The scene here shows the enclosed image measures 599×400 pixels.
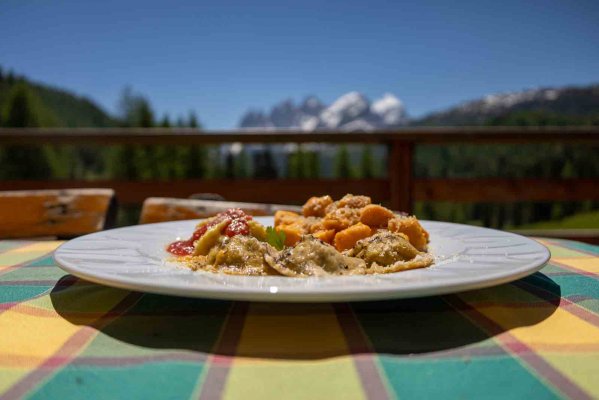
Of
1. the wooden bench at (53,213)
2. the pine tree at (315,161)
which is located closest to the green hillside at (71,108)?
the pine tree at (315,161)

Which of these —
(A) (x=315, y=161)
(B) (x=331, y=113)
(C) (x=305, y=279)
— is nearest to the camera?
(C) (x=305, y=279)

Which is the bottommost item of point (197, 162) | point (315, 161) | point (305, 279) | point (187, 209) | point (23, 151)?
point (197, 162)

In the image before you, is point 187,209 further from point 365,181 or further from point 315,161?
point 315,161

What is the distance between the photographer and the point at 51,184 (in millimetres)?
3934

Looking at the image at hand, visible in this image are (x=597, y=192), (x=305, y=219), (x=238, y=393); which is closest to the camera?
(x=238, y=393)

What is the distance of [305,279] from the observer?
0.69m

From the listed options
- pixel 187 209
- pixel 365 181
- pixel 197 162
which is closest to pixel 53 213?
pixel 187 209

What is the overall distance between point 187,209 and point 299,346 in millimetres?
1606

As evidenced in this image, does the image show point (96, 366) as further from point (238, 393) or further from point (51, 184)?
point (51, 184)

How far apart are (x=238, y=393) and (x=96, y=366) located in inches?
6.6

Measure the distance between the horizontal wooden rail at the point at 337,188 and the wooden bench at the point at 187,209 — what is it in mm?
1787

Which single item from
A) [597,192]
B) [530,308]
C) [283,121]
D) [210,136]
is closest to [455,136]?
[597,192]

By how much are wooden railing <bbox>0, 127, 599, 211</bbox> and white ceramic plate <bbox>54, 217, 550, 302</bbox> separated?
270cm

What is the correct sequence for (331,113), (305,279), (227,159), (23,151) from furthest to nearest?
(331,113)
(23,151)
(227,159)
(305,279)
